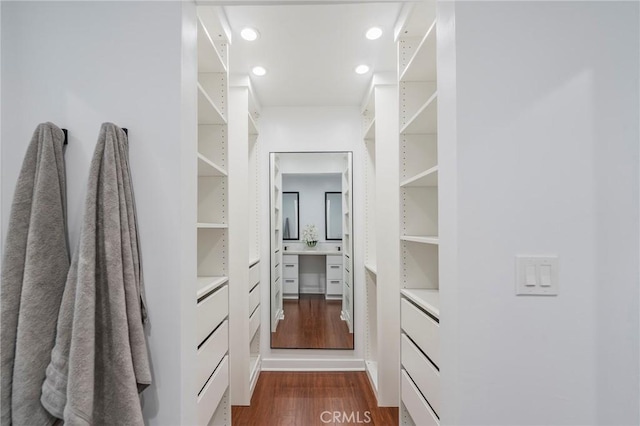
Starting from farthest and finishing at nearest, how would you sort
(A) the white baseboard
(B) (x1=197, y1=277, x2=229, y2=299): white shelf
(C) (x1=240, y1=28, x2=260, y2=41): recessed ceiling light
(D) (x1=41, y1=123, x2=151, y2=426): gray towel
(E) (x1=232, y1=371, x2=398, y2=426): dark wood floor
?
(A) the white baseboard
(E) (x1=232, y1=371, x2=398, y2=426): dark wood floor
(C) (x1=240, y1=28, x2=260, y2=41): recessed ceiling light
(B) (x1=197, y1=277, x2=229, y2=299): white shelf
(D) (x1=41, y1=123, x2=151, y2=426): gray towel

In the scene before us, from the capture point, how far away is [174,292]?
3.48ft

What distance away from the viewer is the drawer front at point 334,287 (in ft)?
9.80

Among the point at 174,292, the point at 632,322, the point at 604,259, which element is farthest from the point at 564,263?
the point at 174,292

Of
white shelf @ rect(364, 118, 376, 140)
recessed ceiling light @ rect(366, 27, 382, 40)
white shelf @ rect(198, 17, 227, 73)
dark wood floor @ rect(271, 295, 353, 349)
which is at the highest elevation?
recessed ceiling light @ rect(366, 27, 382, 40)

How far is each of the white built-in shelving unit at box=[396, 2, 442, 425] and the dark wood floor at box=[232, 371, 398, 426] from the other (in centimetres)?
54

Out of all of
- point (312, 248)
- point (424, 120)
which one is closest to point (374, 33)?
point (424, 120)

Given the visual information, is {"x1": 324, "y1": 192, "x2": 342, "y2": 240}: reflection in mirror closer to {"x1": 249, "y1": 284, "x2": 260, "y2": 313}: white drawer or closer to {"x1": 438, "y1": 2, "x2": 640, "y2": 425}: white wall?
{"x1": 249, "y1": 284, "x2": 260, "y2": 313}: white drawer

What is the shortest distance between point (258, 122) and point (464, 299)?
97.9 inches

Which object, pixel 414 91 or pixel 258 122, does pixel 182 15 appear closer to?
pixel 414 91

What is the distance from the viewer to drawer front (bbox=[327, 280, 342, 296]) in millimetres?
2988

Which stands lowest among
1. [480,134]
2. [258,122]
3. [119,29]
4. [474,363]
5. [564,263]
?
[474,363]

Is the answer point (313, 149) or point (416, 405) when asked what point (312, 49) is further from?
point (416, 405)

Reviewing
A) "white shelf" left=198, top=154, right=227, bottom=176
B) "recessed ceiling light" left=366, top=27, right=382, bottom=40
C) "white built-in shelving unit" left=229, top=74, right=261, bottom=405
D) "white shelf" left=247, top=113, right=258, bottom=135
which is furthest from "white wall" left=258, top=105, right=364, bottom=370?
"white shelf" left=198, top=154, right=227, bottom=176

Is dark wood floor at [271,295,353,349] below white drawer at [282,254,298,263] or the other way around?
below
